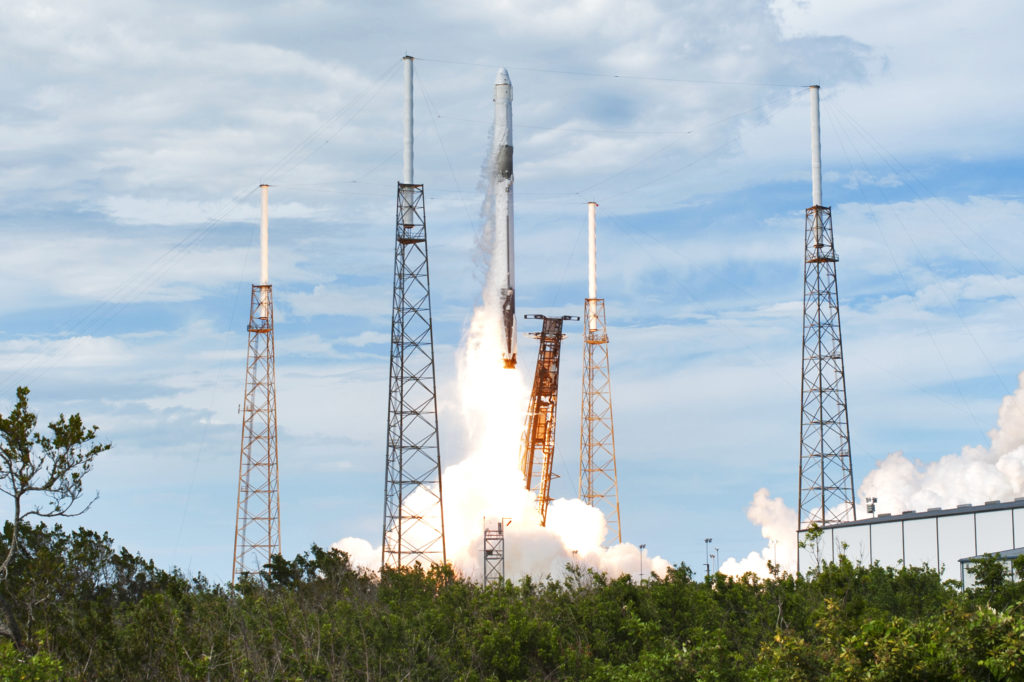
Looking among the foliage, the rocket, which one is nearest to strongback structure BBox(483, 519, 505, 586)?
the foliage

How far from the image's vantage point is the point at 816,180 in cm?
6356

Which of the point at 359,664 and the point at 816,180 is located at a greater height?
the point at 816,180

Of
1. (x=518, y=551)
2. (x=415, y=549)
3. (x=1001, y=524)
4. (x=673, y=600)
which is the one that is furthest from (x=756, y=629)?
(x=518, y=551)

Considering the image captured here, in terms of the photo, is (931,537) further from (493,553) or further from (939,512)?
(493,553)

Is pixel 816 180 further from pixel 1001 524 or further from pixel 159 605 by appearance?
pixel 159 605

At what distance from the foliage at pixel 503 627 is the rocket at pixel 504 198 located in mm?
13848

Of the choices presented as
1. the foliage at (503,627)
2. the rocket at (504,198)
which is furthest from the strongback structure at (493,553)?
the rocket at (504,198)

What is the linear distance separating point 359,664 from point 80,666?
9.64 meters

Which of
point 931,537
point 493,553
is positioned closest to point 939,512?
point 931,537

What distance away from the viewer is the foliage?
25062 millimetres

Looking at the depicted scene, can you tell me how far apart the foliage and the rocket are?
45.4 feet

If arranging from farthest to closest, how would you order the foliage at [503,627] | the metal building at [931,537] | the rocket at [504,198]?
the rocket at [504,198], the metal building at [931,537], the foliage at [503,627]

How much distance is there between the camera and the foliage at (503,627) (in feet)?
82.2

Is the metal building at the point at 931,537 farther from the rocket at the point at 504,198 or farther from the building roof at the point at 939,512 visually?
the rocket at the point at 504,198
